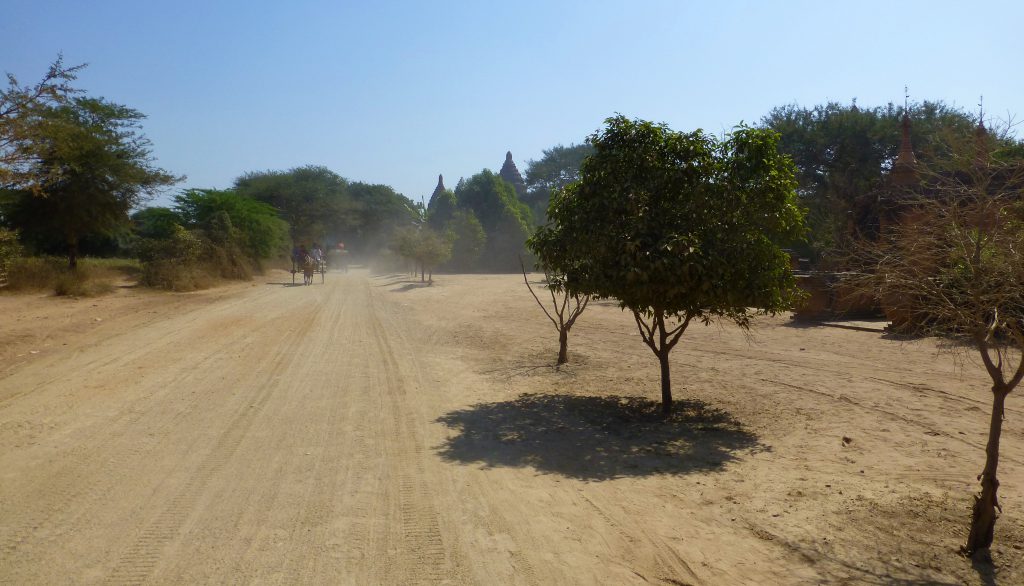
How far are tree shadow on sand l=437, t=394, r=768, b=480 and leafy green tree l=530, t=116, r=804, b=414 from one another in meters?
1.35

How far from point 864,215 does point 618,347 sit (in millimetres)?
10924

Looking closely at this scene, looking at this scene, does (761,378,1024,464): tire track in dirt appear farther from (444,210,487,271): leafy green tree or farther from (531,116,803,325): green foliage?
(444,210,487,271): leafy green tree

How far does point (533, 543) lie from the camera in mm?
4820

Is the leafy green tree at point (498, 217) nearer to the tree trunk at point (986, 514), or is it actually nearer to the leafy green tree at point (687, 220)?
the leafy green tree at point (687, 220)

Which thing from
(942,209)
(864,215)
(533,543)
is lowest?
(533,543)

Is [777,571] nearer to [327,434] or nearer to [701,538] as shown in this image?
[701,538]

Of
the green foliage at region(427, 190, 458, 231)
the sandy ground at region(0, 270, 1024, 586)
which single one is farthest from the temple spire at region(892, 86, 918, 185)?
the green foliage at region(427, 190, 458, 231)

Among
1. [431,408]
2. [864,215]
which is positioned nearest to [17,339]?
[431,408]

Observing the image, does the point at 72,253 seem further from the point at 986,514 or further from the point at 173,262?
the point at 986,514

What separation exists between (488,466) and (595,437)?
1702 millimetres

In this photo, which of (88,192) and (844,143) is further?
(844,143)

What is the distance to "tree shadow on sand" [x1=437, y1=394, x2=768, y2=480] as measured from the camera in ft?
22.5

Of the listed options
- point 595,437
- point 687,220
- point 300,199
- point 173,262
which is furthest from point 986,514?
point 300,199

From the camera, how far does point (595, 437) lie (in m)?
7.91
